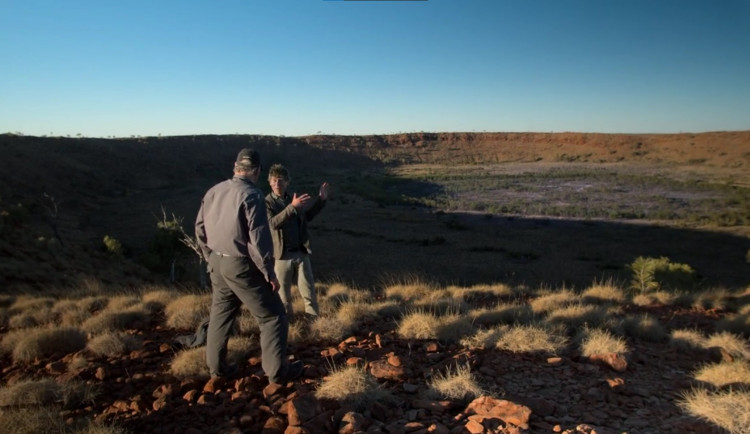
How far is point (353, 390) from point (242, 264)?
1.20m

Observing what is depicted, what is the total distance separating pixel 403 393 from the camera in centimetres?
349

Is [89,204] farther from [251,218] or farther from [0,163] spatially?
[251,218]

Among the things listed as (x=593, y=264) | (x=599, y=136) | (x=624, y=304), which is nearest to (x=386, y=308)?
(x=624, y=304)

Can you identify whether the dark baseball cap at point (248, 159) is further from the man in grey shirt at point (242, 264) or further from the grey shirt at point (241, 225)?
the grey shirt at point (241, 225)

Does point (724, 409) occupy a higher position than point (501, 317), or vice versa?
point (724, 409)

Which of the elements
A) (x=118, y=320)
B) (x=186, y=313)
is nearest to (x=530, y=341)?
(x=186, y=313)

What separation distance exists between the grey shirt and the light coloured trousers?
61.6 inches

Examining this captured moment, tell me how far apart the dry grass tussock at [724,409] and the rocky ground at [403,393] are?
76mm

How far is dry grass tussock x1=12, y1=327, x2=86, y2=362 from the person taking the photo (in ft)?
15.3

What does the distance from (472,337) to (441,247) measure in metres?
17.8

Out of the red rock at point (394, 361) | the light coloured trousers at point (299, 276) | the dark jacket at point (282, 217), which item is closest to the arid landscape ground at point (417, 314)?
the red rock at point (394, 361)

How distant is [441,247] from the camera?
883 inches

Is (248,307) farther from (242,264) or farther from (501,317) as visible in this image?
(501,317)

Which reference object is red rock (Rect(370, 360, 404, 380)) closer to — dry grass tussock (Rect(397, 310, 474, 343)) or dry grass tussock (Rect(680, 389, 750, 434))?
dry grass tussock (Rect(397, 310, 474, 343))
